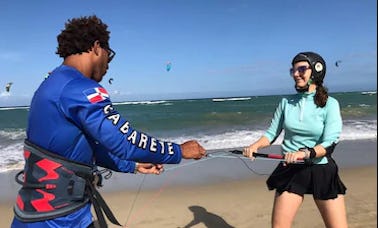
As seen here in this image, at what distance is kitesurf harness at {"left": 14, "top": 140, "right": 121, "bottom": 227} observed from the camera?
7.05 ft

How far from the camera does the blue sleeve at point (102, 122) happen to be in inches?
80.8

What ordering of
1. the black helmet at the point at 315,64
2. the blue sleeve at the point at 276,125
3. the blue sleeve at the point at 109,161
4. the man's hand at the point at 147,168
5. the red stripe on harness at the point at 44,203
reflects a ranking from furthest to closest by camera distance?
1. the blue sleeve at the point at 276,125
2. the black helmet at the point at 315,64
3. the man's hand at the point at 147,168
4. the blue sleeve at the point at 109,161
5. the red stripe on harness at the point at 44,203

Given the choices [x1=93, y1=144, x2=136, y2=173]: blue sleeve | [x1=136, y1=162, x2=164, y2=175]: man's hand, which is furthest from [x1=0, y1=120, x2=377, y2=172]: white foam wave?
[x1=93, y1=144, x2=136, y2=173]: blue sleeve

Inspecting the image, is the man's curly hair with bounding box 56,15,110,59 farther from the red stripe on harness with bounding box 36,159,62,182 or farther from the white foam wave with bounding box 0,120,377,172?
the white foam wave with bounding box 0,120,377,172

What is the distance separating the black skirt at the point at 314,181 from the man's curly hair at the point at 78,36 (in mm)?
2330

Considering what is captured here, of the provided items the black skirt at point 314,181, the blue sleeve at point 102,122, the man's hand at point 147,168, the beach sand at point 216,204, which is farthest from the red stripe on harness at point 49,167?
the beach sand at point 216,204

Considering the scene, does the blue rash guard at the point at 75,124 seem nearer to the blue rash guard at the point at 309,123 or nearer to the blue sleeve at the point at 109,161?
the blue sleeve at the point at 109,161

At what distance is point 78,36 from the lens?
225cm

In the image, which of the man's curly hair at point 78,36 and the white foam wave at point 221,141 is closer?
the man's curly hair at point 78,36

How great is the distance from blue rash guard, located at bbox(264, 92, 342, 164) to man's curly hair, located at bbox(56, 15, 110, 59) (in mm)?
2205

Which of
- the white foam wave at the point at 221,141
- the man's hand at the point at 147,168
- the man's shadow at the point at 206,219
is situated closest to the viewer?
the man's hand at the point at 147,168

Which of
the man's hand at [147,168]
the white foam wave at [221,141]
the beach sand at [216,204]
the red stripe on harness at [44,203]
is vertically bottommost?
the white foam wave at [221,141]

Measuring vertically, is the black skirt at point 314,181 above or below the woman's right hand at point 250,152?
below

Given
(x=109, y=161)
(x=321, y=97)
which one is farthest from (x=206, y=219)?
(x=109, y=161)
